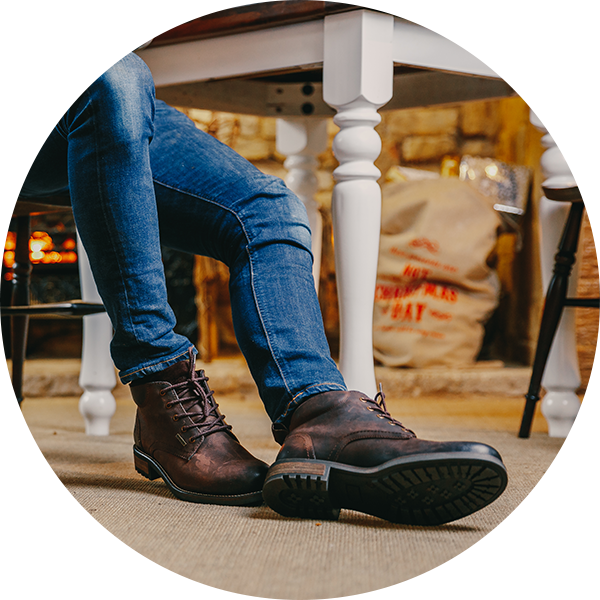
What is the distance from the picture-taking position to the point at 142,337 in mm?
784

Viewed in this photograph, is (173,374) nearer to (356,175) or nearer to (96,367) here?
(356,175)

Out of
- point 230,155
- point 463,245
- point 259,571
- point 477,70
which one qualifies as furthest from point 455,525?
point 463,245

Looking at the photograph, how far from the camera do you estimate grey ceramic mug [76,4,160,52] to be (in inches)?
34.4

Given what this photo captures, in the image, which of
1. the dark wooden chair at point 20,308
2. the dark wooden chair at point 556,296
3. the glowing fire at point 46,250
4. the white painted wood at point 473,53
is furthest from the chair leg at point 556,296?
the glowing fire at point 46,250

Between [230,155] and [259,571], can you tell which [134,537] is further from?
[230,155]

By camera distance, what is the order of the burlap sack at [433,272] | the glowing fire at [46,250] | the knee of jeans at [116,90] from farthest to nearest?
the glowing fire at [46,250] → the burlap sack at [433,272] → the knee of jeans at [116,90]

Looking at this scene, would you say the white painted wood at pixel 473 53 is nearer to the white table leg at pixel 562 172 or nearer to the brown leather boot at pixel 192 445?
the white table leg at pixel 562 172

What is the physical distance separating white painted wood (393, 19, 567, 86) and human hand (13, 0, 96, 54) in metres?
0.46

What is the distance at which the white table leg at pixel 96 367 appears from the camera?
1395mm

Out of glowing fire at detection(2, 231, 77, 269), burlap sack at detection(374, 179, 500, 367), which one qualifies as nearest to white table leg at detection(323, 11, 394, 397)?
burlap sack at detection(374, 179, 500, 367)

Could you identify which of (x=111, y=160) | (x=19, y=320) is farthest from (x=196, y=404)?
(x=19, y=320)

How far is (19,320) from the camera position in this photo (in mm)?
1421

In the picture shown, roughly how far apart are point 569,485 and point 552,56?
75 centimetres

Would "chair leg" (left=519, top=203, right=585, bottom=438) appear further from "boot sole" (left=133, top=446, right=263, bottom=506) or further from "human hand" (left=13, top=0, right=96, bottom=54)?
"human hand" (left=13, top=0, right=96, bottom=54)
